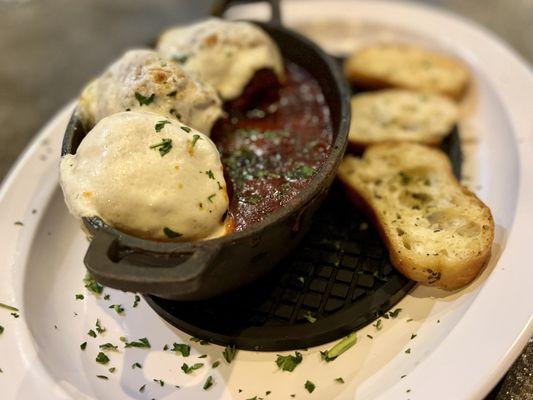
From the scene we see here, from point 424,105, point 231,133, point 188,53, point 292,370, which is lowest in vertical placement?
point 292,370

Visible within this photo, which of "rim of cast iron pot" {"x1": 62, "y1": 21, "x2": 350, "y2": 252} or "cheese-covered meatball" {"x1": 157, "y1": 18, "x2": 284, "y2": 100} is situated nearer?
"rim of cast iron pot" {"x1": 62, "y1": 21, "x2": 350, "y2": 252}

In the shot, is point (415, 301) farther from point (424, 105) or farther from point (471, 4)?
point (471, 4)

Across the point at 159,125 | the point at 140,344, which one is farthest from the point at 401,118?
the point at 140,344

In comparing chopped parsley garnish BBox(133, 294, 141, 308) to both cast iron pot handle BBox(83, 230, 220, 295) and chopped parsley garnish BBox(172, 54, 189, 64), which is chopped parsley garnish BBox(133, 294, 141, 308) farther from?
chopped parsley garnish BBox(172, 54, 189, 64)

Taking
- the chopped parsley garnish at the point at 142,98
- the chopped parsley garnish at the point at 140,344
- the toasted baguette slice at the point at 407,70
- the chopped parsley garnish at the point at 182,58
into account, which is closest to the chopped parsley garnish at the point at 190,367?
the chopped parsley garnish at the point at 140,344

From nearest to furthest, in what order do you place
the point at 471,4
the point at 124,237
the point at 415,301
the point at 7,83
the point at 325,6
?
the point at 124,237
the point at 415,301
the point at 325,6
the point at 7,83
the point at 471,4

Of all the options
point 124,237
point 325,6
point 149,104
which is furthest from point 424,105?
point 124,237

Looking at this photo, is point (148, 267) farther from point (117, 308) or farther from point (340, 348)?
point (340, 348)

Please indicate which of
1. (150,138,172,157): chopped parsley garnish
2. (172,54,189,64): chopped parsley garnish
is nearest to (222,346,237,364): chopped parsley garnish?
(150,138,172,157): chopped parsley garnish
